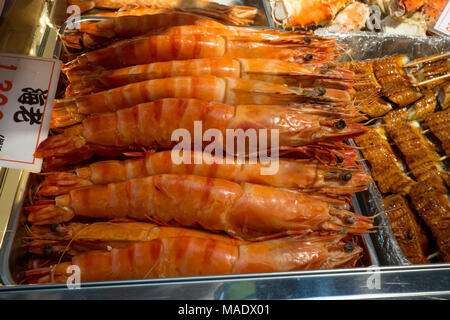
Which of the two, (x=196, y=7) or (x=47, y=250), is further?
(x=196, y=7)

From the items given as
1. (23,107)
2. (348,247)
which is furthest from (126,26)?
(348,247)

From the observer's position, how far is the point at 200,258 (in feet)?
6.08

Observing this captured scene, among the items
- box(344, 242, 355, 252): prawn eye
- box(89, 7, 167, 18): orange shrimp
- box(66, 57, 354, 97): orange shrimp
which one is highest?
box(89, 7, 167, 18): orange shrimp

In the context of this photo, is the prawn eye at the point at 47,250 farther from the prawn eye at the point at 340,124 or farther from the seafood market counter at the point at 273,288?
the prawn eye at the point at 340,124

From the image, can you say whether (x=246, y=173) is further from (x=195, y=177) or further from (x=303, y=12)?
(x=303, y=12)

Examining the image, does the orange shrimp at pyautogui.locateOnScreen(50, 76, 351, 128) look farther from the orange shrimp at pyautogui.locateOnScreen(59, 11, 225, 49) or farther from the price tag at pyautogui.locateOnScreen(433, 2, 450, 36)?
the price tag at pyautogui.locateOnScreen(433, 2, 450, 36)

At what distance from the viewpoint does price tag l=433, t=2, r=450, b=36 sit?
3.36 meters

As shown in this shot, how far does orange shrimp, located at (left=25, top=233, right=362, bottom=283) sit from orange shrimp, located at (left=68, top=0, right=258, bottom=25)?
2.65 m

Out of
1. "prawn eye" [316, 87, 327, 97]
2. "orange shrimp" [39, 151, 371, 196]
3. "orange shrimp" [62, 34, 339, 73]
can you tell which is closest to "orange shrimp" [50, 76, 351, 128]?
"prawn eye" [316, 87, 327, 97]

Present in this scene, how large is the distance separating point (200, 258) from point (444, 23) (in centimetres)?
372

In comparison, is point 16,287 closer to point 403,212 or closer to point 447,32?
point 403,212

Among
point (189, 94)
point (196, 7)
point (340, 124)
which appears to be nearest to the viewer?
point (340, 124)

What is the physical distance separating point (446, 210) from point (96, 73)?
3253 mm

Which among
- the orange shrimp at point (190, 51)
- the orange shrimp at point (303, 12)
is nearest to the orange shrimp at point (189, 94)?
the orange shrimp at point (190, 51)
